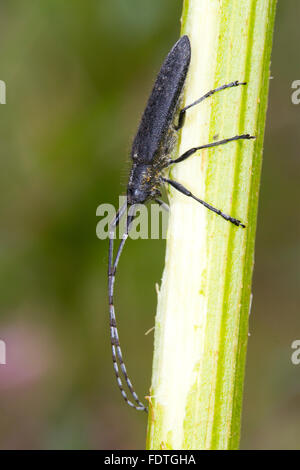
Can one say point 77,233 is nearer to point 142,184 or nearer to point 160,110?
point 142,184

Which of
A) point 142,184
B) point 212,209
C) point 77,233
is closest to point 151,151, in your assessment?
point 142,184

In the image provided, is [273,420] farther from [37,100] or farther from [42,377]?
[37,100]

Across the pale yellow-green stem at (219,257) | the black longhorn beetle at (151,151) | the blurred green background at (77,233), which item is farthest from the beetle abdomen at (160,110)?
the blurred green background at (77,233)

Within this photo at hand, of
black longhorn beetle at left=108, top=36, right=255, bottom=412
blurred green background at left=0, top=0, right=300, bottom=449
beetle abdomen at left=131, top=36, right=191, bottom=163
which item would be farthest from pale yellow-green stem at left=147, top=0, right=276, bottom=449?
blurred green background at left=0, top=0, right=300, bottom=449

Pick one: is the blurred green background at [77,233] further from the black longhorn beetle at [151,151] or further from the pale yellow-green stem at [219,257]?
the pale yellow-green stem at [219,257]

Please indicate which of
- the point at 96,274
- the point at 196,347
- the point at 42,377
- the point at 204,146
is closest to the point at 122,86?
the point at 96,274

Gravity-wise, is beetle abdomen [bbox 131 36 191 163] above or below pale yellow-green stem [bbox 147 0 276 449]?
above

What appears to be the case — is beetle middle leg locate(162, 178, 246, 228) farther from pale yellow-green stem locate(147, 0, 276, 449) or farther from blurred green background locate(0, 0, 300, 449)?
blurred green background locate(0, 0, 300, 449)
